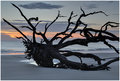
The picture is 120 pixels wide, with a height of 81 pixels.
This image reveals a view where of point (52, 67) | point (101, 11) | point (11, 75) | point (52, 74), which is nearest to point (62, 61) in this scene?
point (52, 67)

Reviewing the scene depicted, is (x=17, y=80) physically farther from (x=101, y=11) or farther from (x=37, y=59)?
(x=101, y=11)

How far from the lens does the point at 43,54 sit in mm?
7785

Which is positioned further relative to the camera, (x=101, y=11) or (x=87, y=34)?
(x=101, y=11)

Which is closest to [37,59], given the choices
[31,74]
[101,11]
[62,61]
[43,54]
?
[43,54]

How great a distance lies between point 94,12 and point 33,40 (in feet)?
7.23

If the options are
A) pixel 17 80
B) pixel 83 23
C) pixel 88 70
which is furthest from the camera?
pixel 83 23

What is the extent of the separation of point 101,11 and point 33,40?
8.50 ft

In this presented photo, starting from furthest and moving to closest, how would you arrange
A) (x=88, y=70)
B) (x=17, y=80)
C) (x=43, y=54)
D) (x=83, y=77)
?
(x=43, y=54), (x=88, y=70), (x=83, y=77), (x=17, y=80)

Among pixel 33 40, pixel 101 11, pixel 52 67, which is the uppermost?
pixel 101 11

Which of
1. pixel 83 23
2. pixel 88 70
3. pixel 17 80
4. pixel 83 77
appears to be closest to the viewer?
pixel 17 80

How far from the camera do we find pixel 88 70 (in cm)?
722

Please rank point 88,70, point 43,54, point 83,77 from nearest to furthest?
point 83,77 < point 88,70 < point 43,54

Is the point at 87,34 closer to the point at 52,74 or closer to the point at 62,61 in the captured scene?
the point at 62,61

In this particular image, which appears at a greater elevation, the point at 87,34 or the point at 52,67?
the point at 87,34
